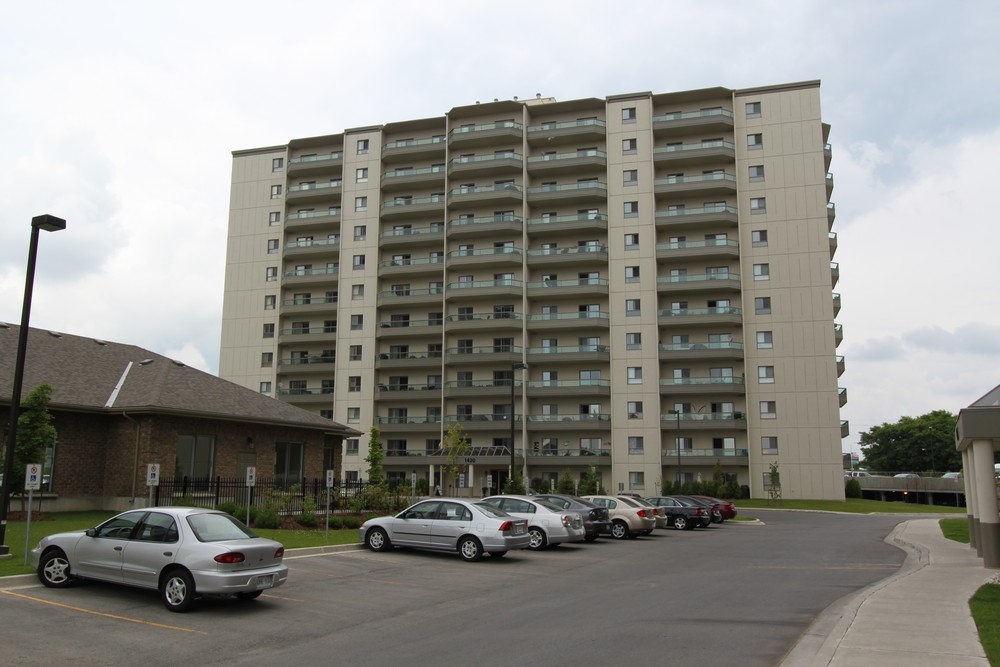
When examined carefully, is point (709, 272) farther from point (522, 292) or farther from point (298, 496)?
point (298, 496)

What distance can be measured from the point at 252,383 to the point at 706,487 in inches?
1654

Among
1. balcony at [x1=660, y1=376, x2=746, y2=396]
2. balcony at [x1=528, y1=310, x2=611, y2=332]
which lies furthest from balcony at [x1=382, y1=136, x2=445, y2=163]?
balcony at [x1=660, y1=376, x2=746, y2=396]

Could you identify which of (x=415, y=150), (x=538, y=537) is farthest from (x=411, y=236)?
(x=538, y=537)

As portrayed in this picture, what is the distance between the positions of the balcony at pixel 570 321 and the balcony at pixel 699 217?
9237 millimetres

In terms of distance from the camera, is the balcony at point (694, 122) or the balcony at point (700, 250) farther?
the balcony at point (694, 122)

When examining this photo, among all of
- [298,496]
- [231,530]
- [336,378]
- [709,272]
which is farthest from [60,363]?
[709,272]

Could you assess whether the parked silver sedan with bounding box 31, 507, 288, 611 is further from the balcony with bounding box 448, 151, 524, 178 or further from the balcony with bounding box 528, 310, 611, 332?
the balcony with bounding box 448, 151, 524, 178

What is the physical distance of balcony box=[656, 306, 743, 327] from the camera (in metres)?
62.7

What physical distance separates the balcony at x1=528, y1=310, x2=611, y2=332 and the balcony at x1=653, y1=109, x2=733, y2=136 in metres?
16.8

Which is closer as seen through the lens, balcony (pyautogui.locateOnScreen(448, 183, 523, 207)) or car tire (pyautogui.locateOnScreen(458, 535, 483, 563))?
car tire (pyautogui.locateOnScreen(458, 535, 483, 563))

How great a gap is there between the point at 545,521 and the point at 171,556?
1249 cm

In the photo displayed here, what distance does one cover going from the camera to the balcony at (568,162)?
222 feet

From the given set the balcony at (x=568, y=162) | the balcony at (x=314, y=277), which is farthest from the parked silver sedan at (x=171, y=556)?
the balcony at (x=314, y=277)

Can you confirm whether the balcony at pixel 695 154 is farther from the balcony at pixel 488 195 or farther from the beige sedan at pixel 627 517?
the beige sedan at pixel 627 517
